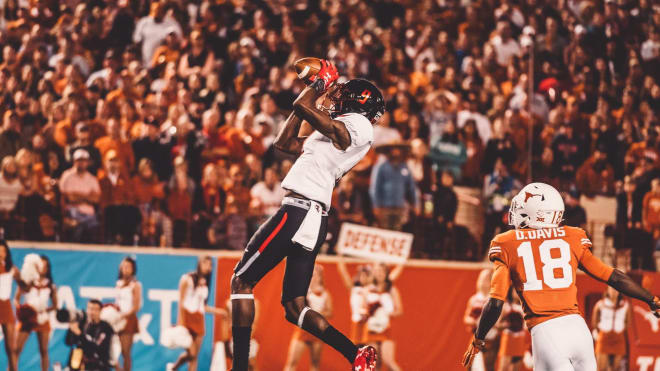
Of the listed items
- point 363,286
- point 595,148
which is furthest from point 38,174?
point 595,148

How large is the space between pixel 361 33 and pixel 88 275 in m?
7.15

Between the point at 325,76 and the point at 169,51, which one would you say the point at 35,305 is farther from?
the point at 325,76

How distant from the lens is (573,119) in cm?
1628

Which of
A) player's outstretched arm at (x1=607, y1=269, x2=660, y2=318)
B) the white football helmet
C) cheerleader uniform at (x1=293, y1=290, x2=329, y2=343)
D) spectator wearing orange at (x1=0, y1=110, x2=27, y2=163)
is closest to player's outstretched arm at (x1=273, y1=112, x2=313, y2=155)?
the white football helmet

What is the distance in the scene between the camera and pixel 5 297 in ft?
41.3

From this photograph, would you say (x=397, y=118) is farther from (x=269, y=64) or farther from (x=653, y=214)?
(x=653, y=214)

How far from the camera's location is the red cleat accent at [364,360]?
7.28 m

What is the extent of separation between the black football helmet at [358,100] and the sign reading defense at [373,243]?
17.0 ft

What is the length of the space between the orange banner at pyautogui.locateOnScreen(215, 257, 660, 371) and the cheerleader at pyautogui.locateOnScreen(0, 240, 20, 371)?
8.06 ft

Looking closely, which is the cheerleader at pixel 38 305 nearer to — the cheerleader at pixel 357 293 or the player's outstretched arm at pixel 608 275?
the cheerleader at pixel 357 293

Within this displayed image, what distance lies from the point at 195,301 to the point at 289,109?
145 inches

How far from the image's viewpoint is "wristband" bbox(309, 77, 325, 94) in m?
7.50

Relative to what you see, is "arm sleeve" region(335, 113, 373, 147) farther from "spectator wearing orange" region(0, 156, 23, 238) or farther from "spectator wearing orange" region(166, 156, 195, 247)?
"spectator wearing orange" region(0, 156, 23, 238)

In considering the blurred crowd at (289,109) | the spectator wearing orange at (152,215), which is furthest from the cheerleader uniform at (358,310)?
the spectator wearing orange at (152,215)
